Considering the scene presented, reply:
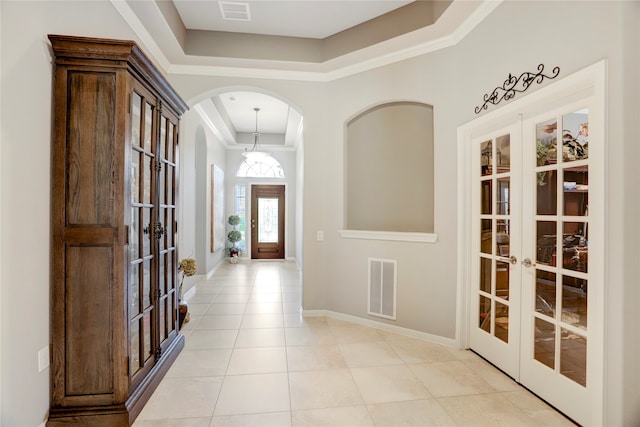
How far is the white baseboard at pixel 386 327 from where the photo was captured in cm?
317

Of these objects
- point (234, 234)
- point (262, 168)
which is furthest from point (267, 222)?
point (262, 168)

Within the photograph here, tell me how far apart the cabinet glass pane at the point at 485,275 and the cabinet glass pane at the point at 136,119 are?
2.95 metres

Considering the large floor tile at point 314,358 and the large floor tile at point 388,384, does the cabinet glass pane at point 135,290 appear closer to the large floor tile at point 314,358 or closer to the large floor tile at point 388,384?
the large floor tile at point 314,358

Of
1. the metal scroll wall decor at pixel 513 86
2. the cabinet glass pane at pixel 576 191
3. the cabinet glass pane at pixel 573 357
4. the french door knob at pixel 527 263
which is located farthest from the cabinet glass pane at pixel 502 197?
the cabinet glass pane at pixel 573 357

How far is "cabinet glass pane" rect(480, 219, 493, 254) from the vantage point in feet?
9.12

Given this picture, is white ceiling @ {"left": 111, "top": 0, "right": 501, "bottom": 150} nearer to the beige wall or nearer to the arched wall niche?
the beige wall

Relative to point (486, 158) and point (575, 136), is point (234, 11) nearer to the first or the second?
point (486, 158)

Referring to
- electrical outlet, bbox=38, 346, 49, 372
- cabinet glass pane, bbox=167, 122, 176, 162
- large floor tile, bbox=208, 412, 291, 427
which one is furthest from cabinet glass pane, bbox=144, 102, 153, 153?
large floor tile, bbox=208, 412, 291, 427

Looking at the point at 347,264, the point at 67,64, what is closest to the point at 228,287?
the point at 347,264

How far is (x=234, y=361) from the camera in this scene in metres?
2.84

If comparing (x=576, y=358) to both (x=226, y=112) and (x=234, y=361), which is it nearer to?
(x=234, y=361)

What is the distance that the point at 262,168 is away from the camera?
8.69 m

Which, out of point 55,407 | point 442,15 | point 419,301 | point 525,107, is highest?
point 442,15

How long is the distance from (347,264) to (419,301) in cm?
95
